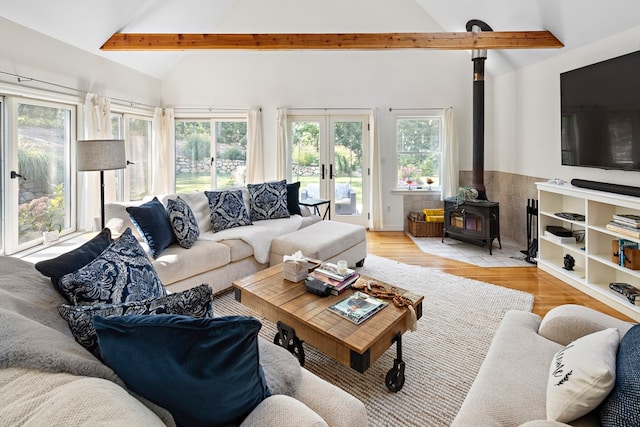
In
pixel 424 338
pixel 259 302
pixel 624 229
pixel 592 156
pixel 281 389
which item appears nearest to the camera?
pixel 281 389

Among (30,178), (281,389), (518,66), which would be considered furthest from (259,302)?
(518,66)

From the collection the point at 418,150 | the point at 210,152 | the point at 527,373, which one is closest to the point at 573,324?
the point at 527,373

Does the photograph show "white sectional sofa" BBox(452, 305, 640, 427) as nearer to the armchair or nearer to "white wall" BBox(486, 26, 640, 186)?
"white wall" BBox(486, 26, 640, 186)

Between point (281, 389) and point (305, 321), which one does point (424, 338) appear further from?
point (281, 389)

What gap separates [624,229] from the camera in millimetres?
2783

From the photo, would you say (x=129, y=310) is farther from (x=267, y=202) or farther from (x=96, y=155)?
(x=267, y=202)

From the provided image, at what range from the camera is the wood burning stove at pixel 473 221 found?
4.48 meters

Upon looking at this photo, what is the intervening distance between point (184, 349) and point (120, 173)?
194 inches

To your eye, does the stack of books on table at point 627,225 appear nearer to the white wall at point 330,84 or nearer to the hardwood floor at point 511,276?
the hardwood floor at point 511,276

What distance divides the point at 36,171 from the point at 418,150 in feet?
17.2

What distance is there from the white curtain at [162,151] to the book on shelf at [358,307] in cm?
477

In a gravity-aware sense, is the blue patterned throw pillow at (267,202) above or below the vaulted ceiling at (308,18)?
below

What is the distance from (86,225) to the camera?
13.2 feet

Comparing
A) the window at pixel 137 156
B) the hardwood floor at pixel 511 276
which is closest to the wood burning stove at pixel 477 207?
the hardwood floor at pixel 511 276
